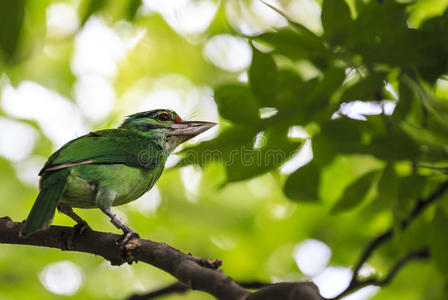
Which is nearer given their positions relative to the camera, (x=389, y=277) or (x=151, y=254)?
(x=151, y=254)

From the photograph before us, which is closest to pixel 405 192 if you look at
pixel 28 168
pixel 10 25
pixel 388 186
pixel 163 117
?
pixel 388 186

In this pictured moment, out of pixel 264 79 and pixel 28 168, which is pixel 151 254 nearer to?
pixel 264 79

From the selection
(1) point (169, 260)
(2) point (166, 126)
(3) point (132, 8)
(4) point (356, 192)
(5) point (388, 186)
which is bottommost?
(1) point (169, 260)

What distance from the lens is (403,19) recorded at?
2.81 m

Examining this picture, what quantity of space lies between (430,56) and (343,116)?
0.65 metres

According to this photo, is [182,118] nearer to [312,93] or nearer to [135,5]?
[135,5]

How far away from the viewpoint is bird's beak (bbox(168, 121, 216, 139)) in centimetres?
485

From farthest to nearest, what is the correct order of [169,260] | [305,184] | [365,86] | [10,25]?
[305,184]
[365,86]
[169,260]
[10,25]

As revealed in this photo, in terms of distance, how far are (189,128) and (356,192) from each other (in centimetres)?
203

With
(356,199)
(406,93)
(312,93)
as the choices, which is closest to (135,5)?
(312,93)

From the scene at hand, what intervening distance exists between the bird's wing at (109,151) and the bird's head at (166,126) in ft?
0.64

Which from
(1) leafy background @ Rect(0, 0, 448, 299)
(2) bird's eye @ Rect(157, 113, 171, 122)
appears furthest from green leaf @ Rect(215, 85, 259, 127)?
(2) bird's eye @ Rect(157, 113, 171, 122)

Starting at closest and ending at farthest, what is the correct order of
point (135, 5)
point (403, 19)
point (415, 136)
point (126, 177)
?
point (415, 136) < point (403, 19) < point (135, 5) < point (126, 177)

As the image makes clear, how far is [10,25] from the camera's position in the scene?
5.49ft
